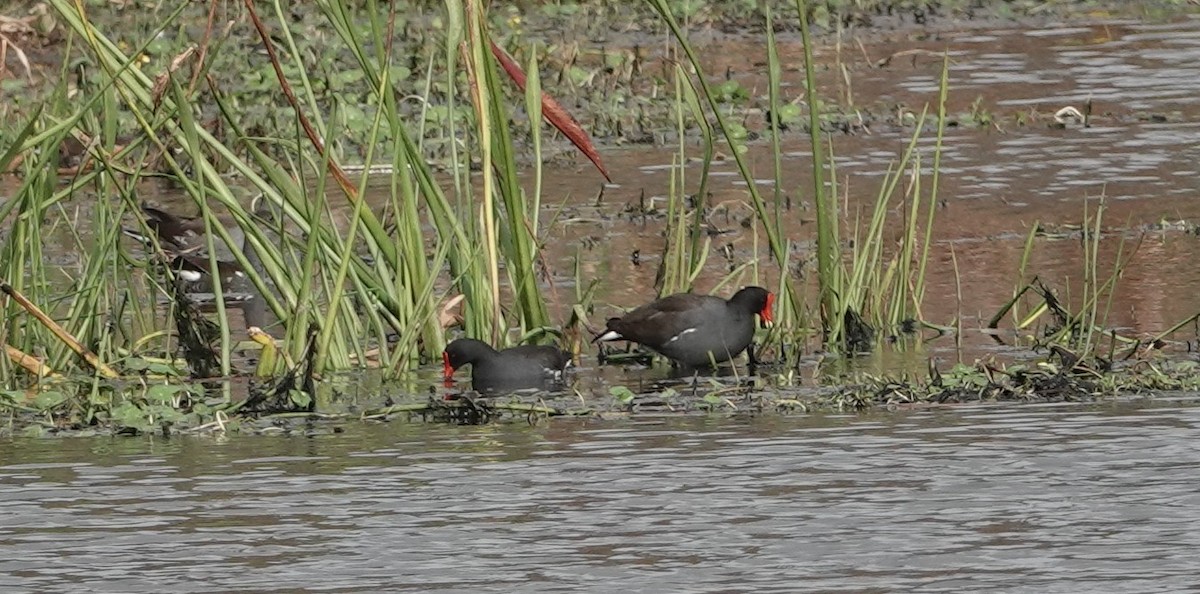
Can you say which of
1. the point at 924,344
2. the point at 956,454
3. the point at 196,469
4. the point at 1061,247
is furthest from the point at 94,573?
the point at 1061,247

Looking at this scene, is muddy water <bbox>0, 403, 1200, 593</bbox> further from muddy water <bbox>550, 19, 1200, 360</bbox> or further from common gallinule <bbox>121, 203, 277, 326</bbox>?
common gallinule <bbox>121, 203, 277, 326</bbox>

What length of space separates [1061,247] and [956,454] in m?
4.75

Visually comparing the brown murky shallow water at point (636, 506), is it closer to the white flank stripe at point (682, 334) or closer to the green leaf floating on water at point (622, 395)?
the green leaf floating on water at point (622, 395)

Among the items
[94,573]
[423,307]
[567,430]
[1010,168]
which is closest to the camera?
[94,573]

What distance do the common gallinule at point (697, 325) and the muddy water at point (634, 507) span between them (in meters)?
1.12

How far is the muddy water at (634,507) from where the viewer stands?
5.50 m

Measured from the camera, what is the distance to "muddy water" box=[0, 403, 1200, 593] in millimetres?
5496

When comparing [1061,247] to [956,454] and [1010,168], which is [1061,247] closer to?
[1010,168]

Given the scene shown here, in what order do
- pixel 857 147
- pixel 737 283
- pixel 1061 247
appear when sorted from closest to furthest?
pixel 737 283 < pixel 1061 247 < pixel 857 147

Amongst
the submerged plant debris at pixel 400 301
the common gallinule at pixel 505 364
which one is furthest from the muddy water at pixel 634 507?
the common gallinule at pixel 505 364

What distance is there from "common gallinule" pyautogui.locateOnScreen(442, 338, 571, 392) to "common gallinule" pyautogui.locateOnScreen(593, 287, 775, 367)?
0.46 m

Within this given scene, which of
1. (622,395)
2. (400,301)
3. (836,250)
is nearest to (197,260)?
(400,301)

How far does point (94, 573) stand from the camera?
18.5 feet

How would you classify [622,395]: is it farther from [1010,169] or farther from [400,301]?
[1010,169]
